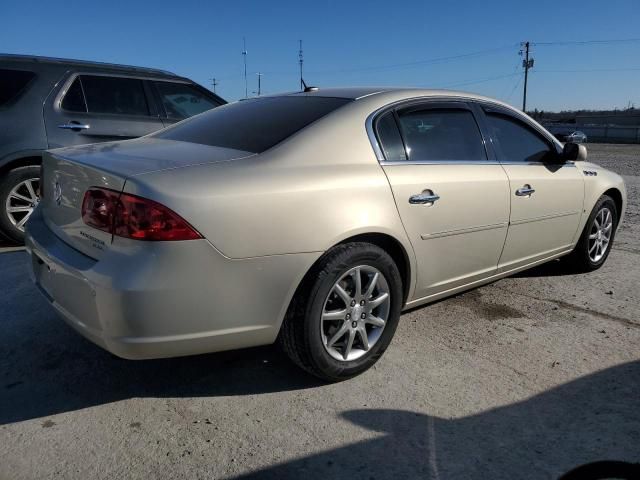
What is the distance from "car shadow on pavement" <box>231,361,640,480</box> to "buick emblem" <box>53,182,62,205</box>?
1.62 m

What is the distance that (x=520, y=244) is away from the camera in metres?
3.87

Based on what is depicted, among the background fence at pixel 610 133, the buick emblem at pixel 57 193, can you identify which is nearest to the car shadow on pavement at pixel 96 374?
the buick emblem at pixel 57 193

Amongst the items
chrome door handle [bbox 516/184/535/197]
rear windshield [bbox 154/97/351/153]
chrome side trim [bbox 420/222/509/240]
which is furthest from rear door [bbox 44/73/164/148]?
chrome door handle [bbox 516/184/535/197]

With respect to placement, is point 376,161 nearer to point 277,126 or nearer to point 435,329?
point 277,126

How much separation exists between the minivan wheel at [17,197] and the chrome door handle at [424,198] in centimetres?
371

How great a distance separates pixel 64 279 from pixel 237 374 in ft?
3.27

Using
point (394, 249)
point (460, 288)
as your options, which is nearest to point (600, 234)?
point (460, 288)

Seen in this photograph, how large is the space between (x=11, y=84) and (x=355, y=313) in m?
4.20

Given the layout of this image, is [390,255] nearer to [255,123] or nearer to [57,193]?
[255,123]

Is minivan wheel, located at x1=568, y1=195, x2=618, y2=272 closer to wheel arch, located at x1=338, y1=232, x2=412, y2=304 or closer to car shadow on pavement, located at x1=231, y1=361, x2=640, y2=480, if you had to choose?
car shadow on pavement, located at x1=231, y1=361, x2=640, y2=480

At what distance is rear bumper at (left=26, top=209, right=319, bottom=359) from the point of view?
224cm

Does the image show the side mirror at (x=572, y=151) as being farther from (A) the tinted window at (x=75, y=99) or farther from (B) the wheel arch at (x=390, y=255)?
(A) the tinted window at (x=75, y=99)

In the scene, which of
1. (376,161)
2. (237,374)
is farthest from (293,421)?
(376,161)

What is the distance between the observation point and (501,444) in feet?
7.70
